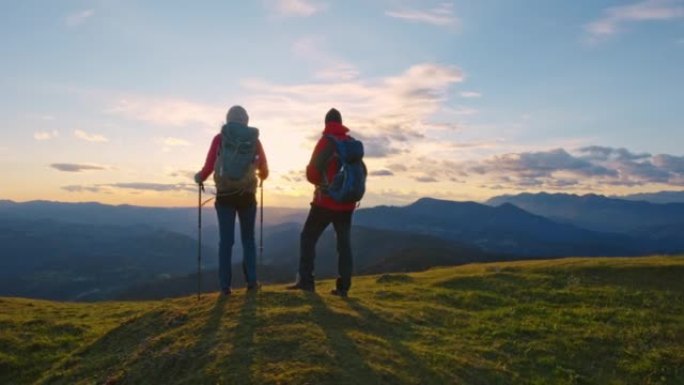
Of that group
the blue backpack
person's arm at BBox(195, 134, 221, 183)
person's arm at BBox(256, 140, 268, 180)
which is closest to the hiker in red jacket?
the blue backpack

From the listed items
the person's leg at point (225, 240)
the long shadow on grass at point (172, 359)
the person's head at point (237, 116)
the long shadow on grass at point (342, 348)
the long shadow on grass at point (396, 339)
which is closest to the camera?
the long shadow on grass at point (342, 348)

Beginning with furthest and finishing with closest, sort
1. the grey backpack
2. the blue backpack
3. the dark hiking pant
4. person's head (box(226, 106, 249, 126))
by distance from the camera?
the dark hiking pant
person's head (box(226, 106, 249, 126))
the blue backpack
the grey backpack

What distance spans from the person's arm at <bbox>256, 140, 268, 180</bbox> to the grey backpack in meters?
0.20

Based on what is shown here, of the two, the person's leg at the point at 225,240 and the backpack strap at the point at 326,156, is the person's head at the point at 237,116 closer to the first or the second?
the backpack strap at the point at 326,156

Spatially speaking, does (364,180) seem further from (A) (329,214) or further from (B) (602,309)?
(B) (602,309)

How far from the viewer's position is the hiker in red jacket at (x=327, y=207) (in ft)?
48.5

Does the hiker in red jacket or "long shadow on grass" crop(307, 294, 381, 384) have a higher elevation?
the hiker in red jacket

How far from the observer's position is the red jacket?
14750 mm

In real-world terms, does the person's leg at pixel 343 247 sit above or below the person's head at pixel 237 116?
below

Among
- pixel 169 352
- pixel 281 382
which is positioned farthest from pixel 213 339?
pixel 281 382

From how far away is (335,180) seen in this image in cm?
1472

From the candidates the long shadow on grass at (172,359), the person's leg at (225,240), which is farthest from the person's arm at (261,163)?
the long shadow on grass at (172,359)

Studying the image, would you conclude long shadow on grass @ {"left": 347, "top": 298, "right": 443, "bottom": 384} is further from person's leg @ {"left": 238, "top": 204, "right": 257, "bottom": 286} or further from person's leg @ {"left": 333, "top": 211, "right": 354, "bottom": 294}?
person's leg @ {"left": 238, "top": 204, "right": 257, "bottom": 286}

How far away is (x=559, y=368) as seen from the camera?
11.7 meters
